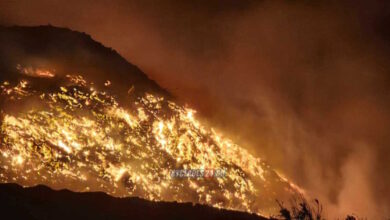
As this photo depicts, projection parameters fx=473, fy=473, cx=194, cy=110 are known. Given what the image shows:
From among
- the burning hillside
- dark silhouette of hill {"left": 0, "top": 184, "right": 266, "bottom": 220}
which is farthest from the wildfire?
dark silhouette of hill {"left": 0, "top": 184, "right": 266, "bottom": 220}

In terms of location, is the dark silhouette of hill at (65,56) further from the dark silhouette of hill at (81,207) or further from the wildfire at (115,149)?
the dark silhouette of hill at (81,207)

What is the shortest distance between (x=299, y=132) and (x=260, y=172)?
29.8 feet

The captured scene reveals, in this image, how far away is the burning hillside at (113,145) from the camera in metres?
14.7

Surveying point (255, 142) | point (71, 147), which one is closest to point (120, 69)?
point (71, 147)

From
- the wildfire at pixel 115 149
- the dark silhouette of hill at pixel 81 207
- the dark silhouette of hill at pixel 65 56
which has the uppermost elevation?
the dark silhouette of hill at pixel 65 56

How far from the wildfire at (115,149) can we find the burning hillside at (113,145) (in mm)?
33

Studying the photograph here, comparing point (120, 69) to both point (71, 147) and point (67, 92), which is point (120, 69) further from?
point (71, 147)

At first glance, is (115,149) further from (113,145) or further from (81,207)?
(81,207)

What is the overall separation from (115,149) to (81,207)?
681cm

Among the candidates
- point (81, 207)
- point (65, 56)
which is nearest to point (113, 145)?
point (65, 56)

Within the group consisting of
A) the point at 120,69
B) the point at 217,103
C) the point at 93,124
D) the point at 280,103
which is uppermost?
the point at 280,103

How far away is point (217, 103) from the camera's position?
91.1ft

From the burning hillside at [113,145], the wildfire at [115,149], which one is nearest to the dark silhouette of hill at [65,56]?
the burning hillside at [113,145]

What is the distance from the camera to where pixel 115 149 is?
53.6 feet
